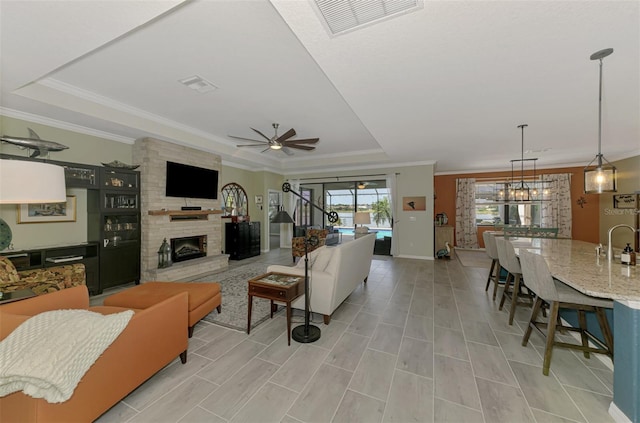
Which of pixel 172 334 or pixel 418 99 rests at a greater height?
pixel 418 99

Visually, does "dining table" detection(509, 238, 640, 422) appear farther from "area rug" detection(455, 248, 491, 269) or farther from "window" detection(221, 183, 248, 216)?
"window" detection(221, 183, 248, 216)

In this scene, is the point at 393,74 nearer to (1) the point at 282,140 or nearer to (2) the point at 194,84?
(1) the point at 282,140

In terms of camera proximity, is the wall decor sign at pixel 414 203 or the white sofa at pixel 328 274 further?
the wall decor sign at pixel 414 203

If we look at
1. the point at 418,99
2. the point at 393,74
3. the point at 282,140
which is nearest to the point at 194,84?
the point at 282,140

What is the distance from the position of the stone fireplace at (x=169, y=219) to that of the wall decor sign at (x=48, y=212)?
0.94 m

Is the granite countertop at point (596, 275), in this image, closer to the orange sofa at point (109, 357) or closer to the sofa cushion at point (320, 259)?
the sofa cushion at point (320, 259)

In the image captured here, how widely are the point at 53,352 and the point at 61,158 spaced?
3963 millimetres

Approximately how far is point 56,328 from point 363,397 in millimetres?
1986

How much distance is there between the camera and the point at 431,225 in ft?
22.0

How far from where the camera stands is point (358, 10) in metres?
1.59

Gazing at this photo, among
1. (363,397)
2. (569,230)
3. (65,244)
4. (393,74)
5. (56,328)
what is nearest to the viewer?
(56,328)

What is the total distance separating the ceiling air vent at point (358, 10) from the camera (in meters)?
1.52

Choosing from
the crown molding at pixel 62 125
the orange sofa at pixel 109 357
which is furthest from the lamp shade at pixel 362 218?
the crown molding at pixel 62 125

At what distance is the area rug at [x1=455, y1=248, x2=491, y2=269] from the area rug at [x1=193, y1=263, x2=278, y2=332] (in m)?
5.12
